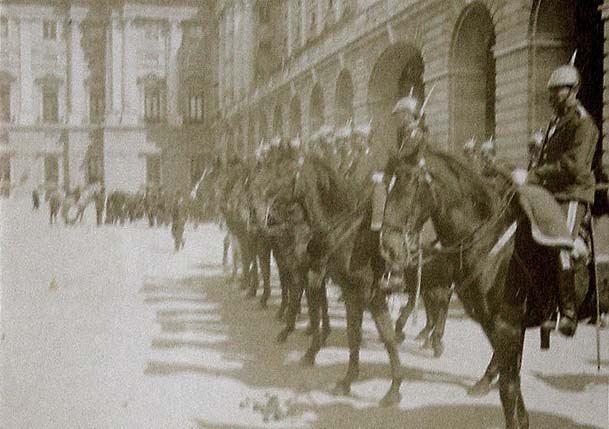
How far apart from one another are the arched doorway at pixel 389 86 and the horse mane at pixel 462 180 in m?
1.22

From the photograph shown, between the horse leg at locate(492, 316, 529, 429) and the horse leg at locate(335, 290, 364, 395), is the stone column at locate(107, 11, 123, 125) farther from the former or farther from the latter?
the horse leg at locate(492, 316, 529, 429)

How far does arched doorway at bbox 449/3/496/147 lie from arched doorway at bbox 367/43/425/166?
1.17 ft

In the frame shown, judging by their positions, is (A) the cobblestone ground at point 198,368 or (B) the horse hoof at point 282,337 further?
(B) the horse hoof at point 282,337

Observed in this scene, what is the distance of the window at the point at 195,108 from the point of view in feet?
23.3

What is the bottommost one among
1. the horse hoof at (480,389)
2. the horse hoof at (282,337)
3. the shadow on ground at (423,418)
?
the shadow on ground at (423,418)

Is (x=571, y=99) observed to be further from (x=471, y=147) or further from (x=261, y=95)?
(x=261, y=95)

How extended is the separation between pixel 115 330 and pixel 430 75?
371 cm

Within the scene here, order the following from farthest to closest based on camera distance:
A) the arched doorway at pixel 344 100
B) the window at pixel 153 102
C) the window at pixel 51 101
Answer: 1. the window at pixel 51 101
2. the window at pixel 153 102
3. the arched doorway at pixel 344 100

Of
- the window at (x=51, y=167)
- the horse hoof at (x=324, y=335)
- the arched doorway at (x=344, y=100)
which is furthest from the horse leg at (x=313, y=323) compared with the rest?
the window at (x=51, y=167)

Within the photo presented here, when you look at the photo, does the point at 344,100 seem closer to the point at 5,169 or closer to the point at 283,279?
the point at 283,279

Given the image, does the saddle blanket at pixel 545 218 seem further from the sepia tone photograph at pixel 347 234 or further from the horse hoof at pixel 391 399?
the horse hoof at pixel 391 399

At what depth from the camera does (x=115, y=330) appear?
5.84 m

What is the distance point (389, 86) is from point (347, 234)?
68.0 inches

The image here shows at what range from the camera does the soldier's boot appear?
3703 mm
